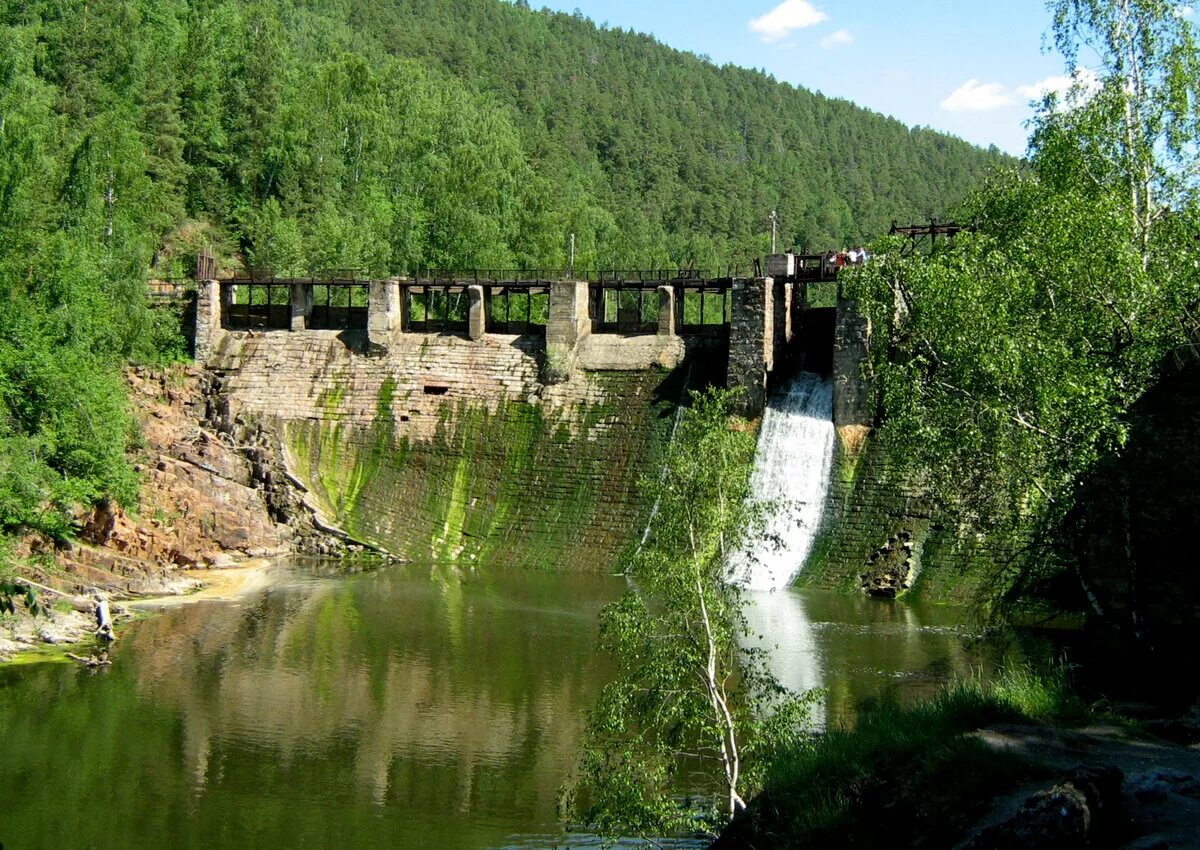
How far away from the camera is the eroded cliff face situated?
44.8 metres

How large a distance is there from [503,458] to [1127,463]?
31603 millimetres

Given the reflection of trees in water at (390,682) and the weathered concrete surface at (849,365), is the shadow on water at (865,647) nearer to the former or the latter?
the reflection of trees in water at (390,682)

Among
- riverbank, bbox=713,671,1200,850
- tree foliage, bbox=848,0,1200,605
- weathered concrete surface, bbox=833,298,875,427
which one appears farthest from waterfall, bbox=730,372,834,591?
riverbank, bbox=713,671,1200,850

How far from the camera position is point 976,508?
73.6 feet

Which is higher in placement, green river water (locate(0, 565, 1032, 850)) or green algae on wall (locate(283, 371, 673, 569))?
green algae on wall (locate(283, 371, 673, 569))

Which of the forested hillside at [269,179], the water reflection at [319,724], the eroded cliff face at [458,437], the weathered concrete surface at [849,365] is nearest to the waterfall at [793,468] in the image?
the weathered concrete surface at [849,365]

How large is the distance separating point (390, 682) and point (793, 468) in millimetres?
18696

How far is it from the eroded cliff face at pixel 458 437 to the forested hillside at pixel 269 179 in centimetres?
594

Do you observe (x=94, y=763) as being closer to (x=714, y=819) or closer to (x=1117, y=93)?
(x=714, y=819)

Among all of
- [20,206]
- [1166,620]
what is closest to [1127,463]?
[1166,620]

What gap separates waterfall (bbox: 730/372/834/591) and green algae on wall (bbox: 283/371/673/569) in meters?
3.88

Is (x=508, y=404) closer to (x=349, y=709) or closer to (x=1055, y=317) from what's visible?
(x=349, y=709)

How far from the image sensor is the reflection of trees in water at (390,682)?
2302cm

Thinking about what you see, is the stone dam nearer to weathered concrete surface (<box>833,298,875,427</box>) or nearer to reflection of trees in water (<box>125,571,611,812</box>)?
weathered concrete surface (<box>833,298,875,427</box>)
